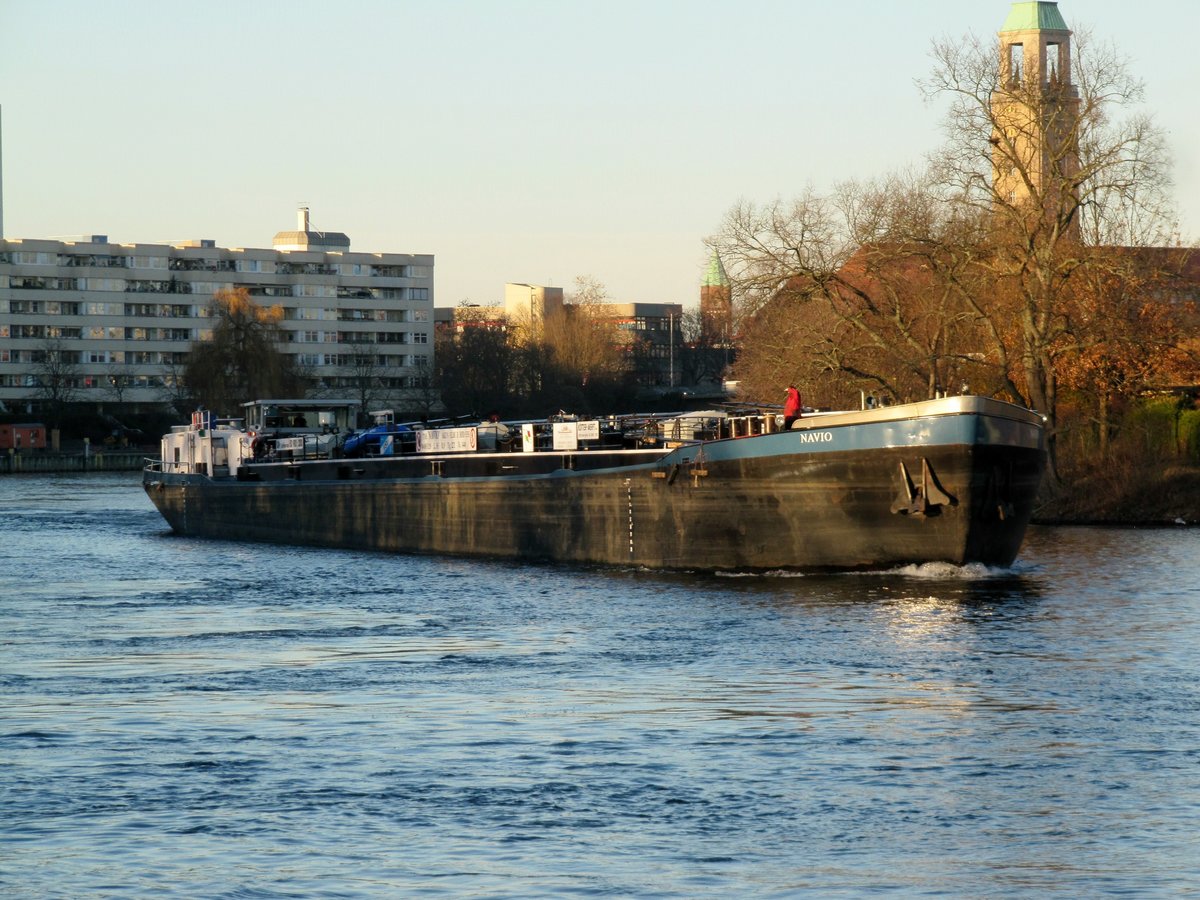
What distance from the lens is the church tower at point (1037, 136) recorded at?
50219 mm

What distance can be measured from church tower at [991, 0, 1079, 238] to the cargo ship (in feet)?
49.7

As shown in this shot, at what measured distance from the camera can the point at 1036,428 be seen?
106 ft

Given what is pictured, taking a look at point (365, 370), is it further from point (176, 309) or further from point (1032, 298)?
point (1032, 298)

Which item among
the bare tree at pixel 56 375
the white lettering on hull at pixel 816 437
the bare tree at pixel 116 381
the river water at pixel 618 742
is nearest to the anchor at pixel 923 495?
the river water at pixel 618 742

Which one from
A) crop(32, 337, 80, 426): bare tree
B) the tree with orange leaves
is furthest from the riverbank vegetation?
crop(32, 337, 80, 426): bare tree

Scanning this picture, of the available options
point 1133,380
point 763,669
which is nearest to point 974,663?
point 763,669

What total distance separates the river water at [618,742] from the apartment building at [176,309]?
127m

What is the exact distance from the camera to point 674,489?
3544cm

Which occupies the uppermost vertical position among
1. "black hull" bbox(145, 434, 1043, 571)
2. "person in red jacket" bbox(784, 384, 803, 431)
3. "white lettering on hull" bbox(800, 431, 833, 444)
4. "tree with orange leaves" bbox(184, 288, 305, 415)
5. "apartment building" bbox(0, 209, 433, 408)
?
"apartment building" bbox(0, 209, 433, 408)

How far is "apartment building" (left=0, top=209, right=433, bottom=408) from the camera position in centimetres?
15662

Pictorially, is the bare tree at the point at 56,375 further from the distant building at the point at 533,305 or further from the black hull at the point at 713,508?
the black hull at the point at 713,508

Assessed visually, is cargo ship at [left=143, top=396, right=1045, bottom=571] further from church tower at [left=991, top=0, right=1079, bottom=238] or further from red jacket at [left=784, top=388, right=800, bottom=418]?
church tower at [left=991, top=0, right=1079, bottom=238]

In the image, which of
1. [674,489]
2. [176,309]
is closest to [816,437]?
[674,489]

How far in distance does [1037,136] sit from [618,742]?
123ft
